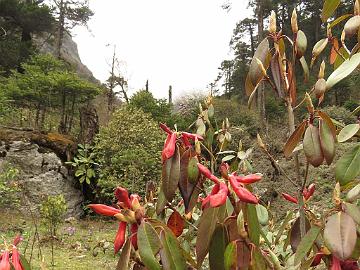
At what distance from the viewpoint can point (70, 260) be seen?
5.05 m

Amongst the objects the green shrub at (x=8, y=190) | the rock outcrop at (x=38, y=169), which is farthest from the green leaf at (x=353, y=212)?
the rock outcrop at (x=38, y=169)

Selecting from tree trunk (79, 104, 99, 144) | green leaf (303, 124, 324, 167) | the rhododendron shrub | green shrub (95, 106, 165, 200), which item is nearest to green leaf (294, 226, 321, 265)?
the rhododendron shrub

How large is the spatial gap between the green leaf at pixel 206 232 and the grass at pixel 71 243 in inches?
120

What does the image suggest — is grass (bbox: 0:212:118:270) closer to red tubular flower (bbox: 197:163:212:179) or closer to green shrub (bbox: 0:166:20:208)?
green shrub (bbox: 0:166:20:208)

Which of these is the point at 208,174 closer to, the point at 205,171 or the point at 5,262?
the point at 205,171

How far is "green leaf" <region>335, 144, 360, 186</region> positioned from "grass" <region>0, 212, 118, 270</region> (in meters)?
3.06

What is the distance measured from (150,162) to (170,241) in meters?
7.80

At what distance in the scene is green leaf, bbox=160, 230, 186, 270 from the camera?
578mm

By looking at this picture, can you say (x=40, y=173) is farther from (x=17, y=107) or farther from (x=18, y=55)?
(x=18, y=55)

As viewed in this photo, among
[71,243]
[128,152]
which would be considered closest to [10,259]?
[71,243]

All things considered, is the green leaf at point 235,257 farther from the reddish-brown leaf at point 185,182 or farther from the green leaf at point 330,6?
the green leaf at point 330,6

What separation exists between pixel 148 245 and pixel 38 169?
324 inches

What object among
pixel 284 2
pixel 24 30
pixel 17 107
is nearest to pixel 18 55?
pixel 24 30

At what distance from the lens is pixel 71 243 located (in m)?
6.05
